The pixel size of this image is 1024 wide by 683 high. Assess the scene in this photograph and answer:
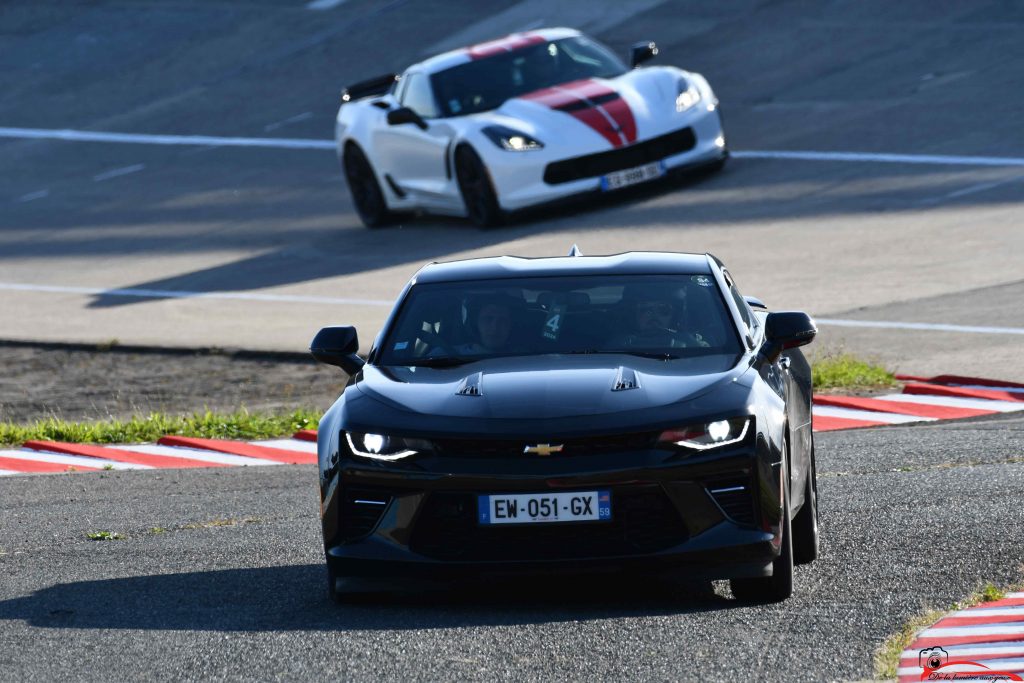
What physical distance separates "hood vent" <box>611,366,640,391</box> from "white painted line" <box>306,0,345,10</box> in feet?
88.5

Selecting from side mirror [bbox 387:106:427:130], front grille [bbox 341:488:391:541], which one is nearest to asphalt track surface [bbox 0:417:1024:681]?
front grille [bbox 341:488:391:541]

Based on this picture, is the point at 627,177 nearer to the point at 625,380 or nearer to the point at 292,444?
the point at 292,444

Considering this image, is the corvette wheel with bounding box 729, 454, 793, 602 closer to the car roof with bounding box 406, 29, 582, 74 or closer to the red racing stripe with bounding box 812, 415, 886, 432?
the red racing stripe with bounding box 812, 415, 886, 432

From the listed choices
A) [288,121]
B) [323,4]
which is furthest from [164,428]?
[323,4]

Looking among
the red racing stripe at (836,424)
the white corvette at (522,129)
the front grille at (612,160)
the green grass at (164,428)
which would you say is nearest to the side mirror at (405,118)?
the white corvette at (522,129)

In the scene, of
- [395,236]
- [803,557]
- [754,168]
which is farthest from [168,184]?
[803,557]

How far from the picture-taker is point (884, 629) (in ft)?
22.1

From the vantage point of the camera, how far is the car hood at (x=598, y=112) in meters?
19.3

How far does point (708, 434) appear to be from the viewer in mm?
7262

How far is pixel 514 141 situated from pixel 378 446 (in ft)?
39.8

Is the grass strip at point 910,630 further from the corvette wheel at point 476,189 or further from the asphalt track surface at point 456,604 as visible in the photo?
the corvette wheel at point 476,189

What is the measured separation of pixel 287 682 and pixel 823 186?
14367mm

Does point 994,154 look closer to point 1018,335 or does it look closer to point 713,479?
point 1018,335

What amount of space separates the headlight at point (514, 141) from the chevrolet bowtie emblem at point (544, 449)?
12.3 meters
